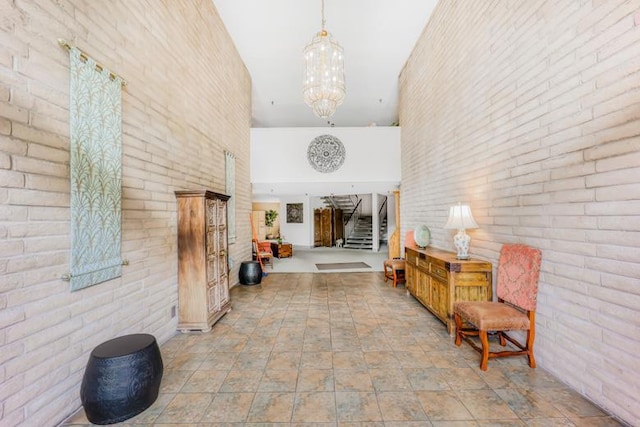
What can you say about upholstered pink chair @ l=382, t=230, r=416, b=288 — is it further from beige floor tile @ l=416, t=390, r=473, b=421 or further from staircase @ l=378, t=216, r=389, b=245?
staircase @ l=378, t=216, r=389, b=245

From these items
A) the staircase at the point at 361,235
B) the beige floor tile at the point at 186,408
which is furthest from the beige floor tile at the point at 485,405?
the staircase at the point at 361,235

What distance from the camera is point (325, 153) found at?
708 centimetres

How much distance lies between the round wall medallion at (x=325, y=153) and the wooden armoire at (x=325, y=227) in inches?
241

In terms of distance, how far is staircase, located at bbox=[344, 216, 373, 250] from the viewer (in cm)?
1192

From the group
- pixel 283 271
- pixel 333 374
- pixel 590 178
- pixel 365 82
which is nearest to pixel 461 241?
pixel 590 178

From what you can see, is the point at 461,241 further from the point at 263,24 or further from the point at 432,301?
the point at 263,24

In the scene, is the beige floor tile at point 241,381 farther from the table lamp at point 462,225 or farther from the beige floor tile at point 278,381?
the table lamp at point 462,225

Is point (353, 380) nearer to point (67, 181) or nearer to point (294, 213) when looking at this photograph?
point (67, 181)

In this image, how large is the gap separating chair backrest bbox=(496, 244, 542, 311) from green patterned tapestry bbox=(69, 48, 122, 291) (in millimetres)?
3573

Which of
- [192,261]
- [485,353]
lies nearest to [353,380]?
[485,353]

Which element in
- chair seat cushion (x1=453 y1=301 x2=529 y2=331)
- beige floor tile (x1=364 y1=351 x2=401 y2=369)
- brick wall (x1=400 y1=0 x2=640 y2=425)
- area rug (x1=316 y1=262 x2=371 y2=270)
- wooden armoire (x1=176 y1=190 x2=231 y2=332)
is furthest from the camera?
area rug (x1=316 y1=262 x2=371 y2=270)

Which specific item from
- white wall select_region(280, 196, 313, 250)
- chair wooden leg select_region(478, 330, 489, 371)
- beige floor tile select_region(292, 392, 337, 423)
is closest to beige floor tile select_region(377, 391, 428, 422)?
beige floor tile select_region(292, 392, 337, 423)

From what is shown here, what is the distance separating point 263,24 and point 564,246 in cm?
541

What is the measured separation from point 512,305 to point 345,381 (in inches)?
72.5
